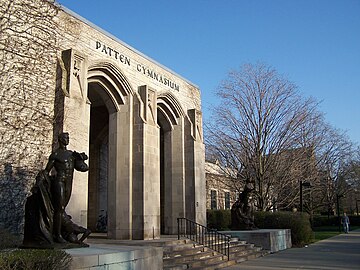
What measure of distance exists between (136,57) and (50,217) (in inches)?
396

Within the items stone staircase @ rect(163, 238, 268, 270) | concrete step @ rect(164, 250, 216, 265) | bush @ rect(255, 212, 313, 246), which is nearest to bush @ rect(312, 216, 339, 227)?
bush @ rect(255, 212, 313, 246)

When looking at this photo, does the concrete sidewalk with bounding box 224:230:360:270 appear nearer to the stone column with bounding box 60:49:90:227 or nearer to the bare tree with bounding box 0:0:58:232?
the stone column with bounding box 60:49:90:227

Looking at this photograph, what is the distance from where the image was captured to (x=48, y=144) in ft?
40.1

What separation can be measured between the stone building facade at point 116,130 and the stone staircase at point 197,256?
2.64 m

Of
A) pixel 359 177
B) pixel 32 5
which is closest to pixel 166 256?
pixel 32 5

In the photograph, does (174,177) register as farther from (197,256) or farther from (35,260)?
(35,260)

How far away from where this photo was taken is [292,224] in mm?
19625

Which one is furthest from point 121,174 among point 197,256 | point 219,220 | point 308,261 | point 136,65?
point 219,220

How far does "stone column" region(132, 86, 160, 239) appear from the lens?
15578mm

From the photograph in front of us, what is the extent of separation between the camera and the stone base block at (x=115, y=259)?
7.09 metres

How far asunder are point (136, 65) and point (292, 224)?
1046 cm

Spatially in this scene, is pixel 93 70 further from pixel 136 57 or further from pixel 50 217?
pixel 50 217

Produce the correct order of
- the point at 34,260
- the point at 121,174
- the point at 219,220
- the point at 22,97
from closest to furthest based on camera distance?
1. the point at 34,260
2. the point at 22,97
3. the point at 121,174
4. the point at 219,220

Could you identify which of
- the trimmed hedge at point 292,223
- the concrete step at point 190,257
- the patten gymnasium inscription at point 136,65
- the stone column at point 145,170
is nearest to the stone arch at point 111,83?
the patten gymnasium inscription at point 136,65
